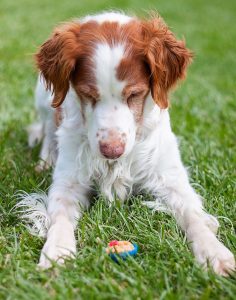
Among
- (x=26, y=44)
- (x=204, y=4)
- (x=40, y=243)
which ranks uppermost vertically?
(x=204, y=4)

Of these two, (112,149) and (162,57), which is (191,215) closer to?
(112,149)

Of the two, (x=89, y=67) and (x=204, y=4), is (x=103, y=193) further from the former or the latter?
(x=204, y=4)

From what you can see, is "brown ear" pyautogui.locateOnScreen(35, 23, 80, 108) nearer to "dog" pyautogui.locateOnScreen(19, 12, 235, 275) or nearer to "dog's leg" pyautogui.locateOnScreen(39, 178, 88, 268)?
"dog" pyautogui.locateOnScreen(19, 12, 235, 275)

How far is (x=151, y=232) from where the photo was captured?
3246 mm

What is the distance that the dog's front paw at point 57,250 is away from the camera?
114 inches

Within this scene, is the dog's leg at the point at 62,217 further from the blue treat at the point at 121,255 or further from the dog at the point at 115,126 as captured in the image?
the blue treat at the point at 121,255

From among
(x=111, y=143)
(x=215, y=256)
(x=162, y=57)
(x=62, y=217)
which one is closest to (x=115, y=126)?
(x=111, y=143)

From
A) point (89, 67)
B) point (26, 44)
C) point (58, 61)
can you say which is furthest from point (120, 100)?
point (26, 44)

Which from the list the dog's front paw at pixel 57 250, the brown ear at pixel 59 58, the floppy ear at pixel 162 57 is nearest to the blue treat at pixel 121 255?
the dog's front paw at pixel 57 250

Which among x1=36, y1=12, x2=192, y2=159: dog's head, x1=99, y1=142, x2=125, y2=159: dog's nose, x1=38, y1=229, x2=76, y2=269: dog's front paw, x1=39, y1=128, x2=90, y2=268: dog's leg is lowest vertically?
x1=38, y1=229, x2=76, y2=269: dog's front paw

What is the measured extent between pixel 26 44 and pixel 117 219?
20.5 ft

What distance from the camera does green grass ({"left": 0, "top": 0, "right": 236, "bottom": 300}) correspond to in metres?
2.64

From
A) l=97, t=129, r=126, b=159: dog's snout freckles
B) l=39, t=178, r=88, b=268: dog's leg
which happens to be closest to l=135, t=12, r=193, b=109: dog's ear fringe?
l=97, t=129, r=126, b=159: dog's snout freckles

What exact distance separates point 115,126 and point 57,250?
2.46ft
